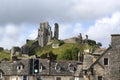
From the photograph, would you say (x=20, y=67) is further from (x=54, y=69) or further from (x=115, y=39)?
(x=115, y=39)

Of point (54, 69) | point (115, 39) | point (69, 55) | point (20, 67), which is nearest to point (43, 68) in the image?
point (54, 69)

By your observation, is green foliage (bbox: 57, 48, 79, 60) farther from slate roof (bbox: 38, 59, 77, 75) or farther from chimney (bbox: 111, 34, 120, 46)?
chimney (bbox: 111, 34, 120, 46)

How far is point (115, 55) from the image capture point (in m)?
61.7

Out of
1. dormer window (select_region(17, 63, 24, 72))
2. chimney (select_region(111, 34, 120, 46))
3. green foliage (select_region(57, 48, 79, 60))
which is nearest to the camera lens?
chimney (select_region(111, 34, 120, 46))

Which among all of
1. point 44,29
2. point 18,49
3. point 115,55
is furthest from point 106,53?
point 44,29

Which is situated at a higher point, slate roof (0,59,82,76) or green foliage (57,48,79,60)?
green foliage (57,48,79,60)

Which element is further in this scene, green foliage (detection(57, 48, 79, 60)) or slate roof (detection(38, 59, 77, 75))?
green foliage (detection(57, 48, 79, 60))

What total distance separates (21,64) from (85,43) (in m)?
97.7

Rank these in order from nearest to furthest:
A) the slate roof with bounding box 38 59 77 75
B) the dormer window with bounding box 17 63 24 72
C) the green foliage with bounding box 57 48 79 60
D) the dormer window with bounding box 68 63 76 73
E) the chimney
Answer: the chimney < the slate roof with bounding box 38 59 77 75 < the dormer window with bounding box 17 63 24 72 < the dormer window with bounding box 68 63 76 73 < the green foliage with bounding box 57 48 79 60

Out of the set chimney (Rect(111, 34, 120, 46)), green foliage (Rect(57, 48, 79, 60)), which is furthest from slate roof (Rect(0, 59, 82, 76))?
green foliage (Rect(57, 48, 79, 60))

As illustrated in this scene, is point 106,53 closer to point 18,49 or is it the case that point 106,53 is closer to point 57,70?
point 57,70

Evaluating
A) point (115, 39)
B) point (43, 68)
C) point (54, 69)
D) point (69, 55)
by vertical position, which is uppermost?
point (69, 55)

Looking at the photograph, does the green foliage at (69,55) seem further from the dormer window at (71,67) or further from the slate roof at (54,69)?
the dormer window at (71,67)

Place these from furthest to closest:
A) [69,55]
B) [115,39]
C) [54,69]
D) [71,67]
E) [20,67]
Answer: [69,55] < [71,67] < [20,67] < [54,69] < [115,39]
